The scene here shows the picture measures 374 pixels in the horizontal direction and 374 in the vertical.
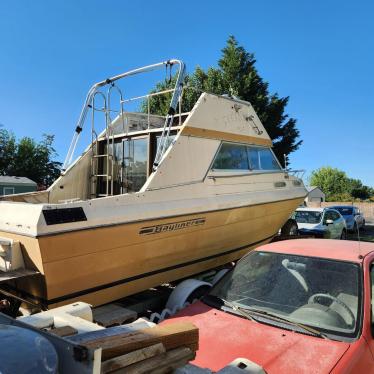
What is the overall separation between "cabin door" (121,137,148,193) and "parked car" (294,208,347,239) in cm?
695

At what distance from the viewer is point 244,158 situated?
672cm

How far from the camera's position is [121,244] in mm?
4508

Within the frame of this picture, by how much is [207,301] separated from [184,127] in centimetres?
276

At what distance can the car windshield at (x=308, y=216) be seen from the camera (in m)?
12.5

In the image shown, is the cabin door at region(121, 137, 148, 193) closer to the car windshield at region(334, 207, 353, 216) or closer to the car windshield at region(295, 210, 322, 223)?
the car windshield at region(295, 210, 322, 223)

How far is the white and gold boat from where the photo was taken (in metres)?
4.06

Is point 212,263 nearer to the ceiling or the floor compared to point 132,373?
nearer to the floor

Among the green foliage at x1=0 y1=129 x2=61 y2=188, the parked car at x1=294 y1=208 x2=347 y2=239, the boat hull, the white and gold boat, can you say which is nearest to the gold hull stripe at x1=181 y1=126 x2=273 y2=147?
the white and gold boat

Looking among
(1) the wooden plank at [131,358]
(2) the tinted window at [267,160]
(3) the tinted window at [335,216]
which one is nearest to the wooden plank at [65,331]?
(1) the wooden plank at [131,358]

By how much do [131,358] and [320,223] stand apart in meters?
11.5

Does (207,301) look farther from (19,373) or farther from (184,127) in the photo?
(184,127)

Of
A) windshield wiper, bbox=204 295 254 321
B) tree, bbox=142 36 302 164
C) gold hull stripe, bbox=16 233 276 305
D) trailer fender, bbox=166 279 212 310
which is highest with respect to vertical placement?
tree, bbox=142 36 302 164

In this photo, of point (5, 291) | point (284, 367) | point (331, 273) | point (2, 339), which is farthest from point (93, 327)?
point (5, 291)

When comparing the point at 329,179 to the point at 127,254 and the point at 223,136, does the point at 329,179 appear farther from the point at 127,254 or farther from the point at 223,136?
the point at 127,254
